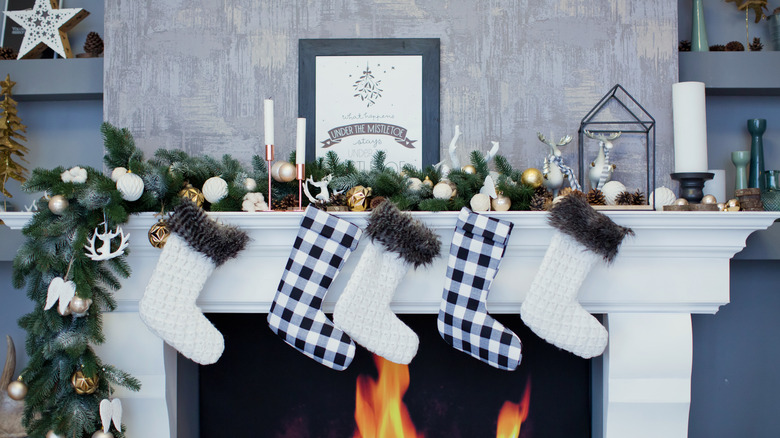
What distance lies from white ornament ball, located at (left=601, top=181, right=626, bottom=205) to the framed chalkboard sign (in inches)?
18.3

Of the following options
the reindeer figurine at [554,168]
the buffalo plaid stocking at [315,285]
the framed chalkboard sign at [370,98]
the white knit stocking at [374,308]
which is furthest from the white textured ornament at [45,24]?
the reindeer figurine at [554,168]

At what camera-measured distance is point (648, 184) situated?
1.50m

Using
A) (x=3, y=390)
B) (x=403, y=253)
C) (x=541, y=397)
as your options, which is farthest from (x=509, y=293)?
(x=3, y=390)

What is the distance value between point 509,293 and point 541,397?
48 cm

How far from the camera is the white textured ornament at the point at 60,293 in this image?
1.26 metres

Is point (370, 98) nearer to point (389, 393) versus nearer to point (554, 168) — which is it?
point (554, 168)

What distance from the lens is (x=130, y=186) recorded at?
1.29 metres

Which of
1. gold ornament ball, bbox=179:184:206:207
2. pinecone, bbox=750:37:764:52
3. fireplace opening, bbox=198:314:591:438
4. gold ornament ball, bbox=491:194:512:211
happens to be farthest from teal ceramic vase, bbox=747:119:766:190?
gold ornament ball, bbox=179:184:206:207

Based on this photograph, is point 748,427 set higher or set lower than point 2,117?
lower

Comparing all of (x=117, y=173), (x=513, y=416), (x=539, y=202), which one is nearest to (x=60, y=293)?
(x=117, y=173)

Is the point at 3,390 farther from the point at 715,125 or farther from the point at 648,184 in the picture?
the point at 715,125

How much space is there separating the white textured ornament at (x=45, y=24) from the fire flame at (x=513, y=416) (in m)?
1.75

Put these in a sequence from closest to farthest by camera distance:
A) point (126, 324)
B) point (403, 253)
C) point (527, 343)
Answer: point (403, 253)
point (126, 324)
point (527, 343)

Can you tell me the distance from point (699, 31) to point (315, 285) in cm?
140
